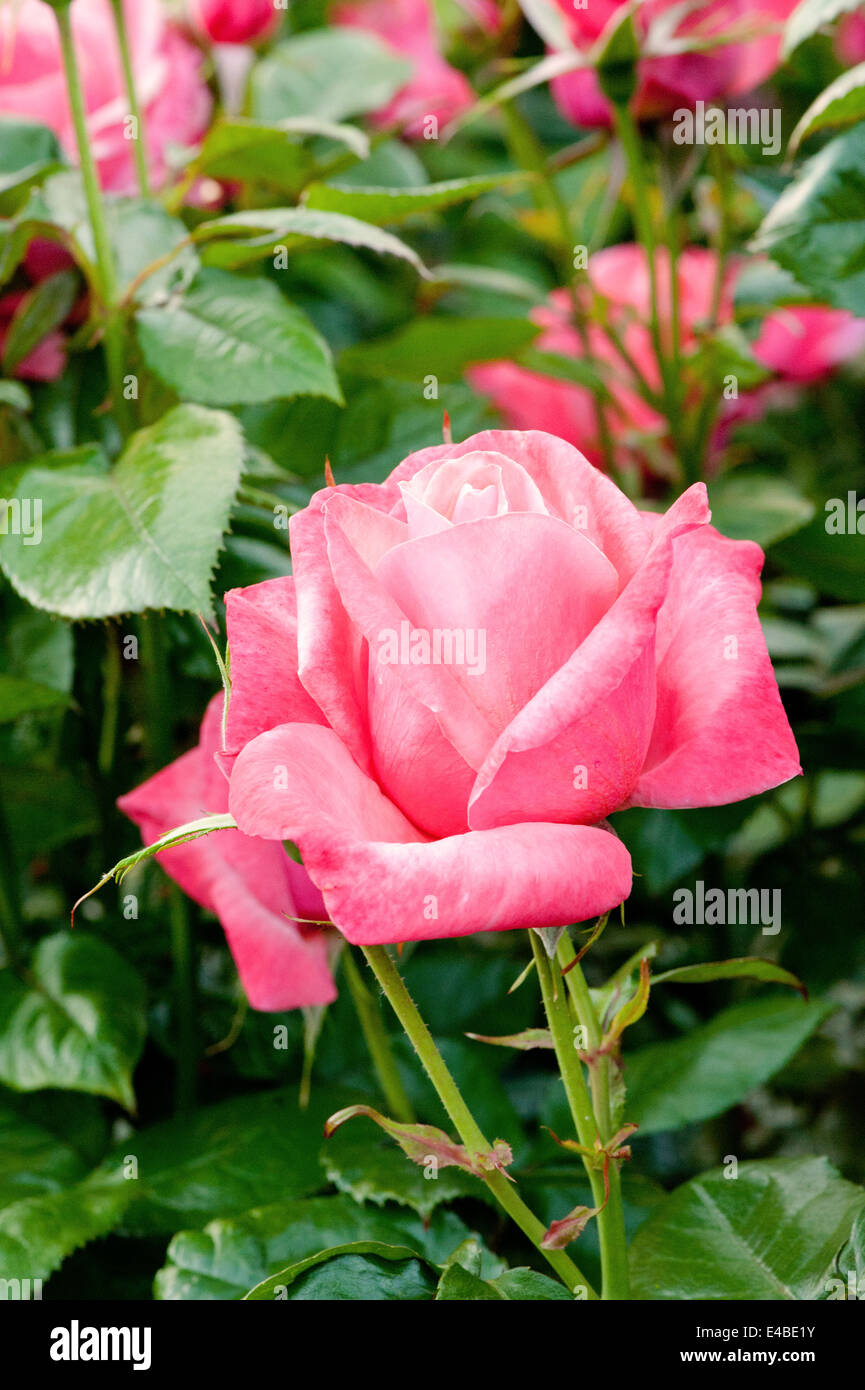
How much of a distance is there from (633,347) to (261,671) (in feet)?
2.19

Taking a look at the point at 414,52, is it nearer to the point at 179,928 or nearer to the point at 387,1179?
the point at 179,928

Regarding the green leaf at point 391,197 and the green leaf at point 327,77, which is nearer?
the green leaf at point 391,197

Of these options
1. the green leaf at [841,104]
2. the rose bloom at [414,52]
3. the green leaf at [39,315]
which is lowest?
the green leaf at [39,315]

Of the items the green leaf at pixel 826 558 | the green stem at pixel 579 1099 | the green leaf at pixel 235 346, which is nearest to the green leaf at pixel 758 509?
the green leaf at pixel 826 558

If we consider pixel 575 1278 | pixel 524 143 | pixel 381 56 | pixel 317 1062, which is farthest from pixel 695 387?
pixel 575 1278

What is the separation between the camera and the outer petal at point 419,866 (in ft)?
0.95

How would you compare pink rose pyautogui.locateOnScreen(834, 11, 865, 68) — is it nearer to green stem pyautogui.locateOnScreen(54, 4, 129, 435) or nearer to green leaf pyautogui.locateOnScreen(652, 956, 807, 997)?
green stem pyautogui.locateOnScreen(54, 4, 129, 435)

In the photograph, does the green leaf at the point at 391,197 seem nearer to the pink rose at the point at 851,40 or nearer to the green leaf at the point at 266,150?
the green leaf at the point at 266,150

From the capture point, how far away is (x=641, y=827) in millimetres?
728

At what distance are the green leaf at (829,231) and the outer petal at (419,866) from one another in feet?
1.10

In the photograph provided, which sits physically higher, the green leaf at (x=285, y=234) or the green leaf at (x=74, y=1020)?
the green leaf at (x=285, y=234)

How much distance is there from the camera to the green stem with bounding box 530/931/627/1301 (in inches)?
13.8

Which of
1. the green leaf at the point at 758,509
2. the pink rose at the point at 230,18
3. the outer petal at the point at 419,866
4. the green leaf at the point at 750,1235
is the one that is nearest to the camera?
the outer petal at the point at 419,866

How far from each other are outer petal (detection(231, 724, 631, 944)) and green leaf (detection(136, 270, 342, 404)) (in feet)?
0.78
